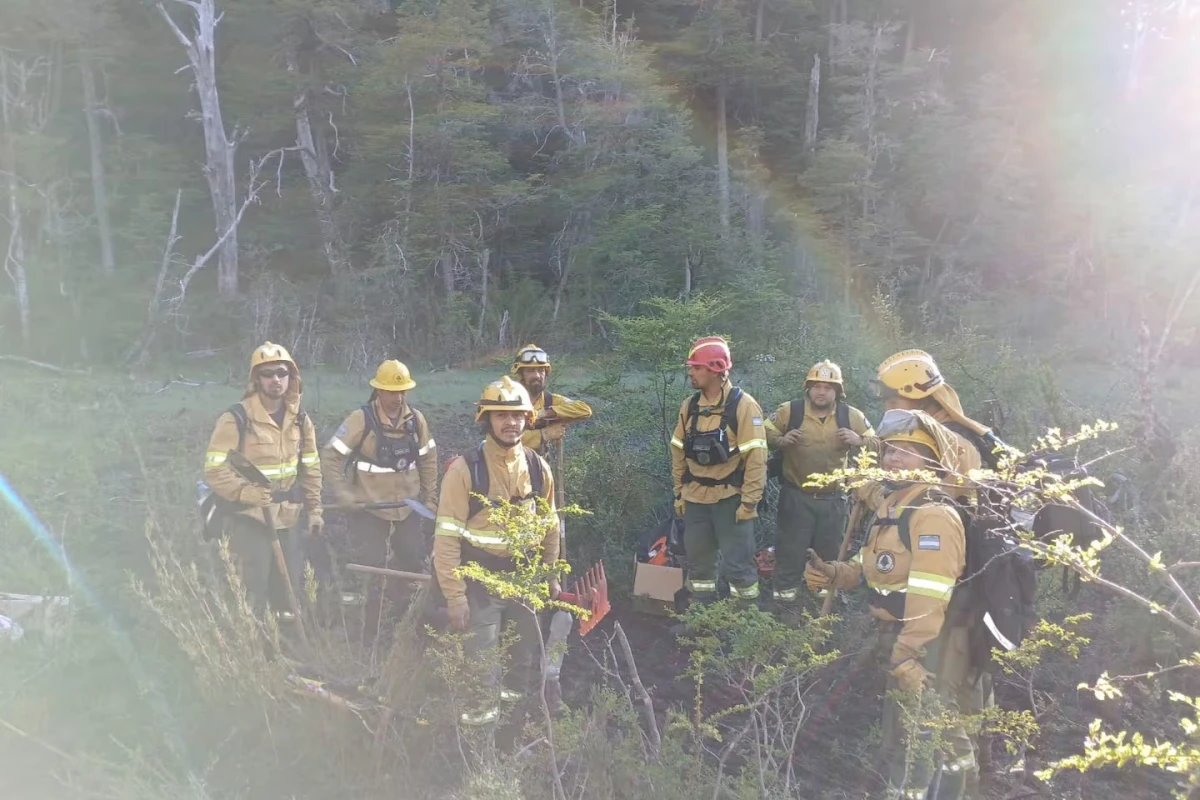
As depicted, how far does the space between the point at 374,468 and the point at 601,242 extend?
15.3 m

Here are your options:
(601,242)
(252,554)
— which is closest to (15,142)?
(601,242)

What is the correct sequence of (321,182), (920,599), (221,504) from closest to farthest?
(920,599), (221,504), (321,182)

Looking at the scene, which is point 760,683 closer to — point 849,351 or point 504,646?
point 504,646

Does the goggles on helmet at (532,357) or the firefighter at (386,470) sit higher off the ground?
the goggles on helmet at (532,357)

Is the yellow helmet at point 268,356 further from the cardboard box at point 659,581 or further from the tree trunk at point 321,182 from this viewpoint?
the tree trunk at point 321,182

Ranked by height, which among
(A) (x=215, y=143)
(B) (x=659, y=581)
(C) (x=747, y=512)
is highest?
(A) (x=215, y=143)

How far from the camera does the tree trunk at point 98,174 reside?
2188cm

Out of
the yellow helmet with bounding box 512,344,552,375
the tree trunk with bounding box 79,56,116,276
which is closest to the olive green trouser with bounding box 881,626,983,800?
the yellow helmet with bounding box 512,344,552,375

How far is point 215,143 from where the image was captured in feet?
63.8

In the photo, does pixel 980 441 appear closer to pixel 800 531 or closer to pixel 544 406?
pixel 800 531

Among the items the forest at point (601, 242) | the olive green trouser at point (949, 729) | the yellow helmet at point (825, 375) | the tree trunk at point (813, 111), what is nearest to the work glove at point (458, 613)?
the forest at point (601, 242)

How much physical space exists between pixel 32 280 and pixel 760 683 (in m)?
24.3

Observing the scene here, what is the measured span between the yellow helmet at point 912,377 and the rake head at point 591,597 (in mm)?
2093

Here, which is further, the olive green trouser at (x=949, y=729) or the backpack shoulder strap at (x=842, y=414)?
the backpack shoulder strap at (x=842, y=414)
